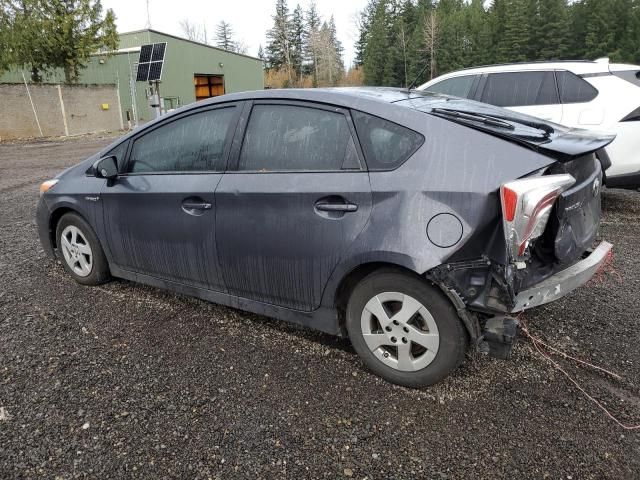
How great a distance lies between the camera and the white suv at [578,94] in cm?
536

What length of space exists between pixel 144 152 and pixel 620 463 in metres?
3.43

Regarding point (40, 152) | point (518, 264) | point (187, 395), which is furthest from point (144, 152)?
point (40, 152)

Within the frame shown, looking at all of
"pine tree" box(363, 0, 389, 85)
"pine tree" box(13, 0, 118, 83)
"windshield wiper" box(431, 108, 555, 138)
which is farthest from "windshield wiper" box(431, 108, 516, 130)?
"pine tree" box(363, 0, 389, 85)

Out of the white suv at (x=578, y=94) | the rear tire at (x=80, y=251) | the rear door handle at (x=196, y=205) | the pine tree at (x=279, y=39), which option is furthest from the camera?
the pine tree at (x=279, y=39)

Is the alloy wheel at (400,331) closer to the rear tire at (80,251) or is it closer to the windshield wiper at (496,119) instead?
the windshield wiper at (496,119)

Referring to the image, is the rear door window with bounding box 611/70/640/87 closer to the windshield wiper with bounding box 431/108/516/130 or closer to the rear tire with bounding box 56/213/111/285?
the windshield wiper with bounding box 431/108/516/130

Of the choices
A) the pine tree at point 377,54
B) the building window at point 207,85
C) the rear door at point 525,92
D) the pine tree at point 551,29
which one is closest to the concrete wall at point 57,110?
the building window at point 207,85

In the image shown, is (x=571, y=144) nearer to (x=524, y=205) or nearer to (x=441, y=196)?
(x=524, y=205)

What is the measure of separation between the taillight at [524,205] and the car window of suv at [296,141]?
802 millimetres

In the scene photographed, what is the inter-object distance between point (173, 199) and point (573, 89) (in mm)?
5122

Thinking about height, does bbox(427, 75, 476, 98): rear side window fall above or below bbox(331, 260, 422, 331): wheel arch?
above

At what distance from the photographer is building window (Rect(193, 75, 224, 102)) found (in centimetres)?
3988

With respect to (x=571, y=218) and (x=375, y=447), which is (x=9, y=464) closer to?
(x=375, y=447)

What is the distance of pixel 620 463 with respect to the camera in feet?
6.64
